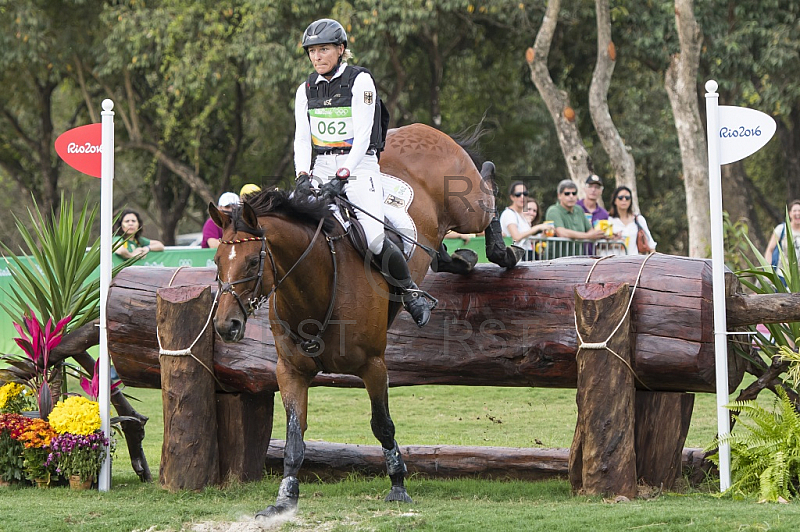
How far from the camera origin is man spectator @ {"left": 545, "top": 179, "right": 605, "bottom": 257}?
1053 cm

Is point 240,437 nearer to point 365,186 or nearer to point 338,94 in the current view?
point 365,186

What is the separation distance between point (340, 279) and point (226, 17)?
1622 cm

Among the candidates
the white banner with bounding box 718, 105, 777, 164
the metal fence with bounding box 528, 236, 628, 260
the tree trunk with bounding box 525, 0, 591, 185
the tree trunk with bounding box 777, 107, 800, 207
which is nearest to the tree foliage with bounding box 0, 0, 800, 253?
the tree trunk with bounding box 777, 107, 800, 207

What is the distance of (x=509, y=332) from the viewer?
6.61m

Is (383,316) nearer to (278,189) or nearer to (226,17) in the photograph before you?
(278,189)

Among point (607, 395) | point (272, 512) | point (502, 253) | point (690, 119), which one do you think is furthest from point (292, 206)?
point (690, 119)

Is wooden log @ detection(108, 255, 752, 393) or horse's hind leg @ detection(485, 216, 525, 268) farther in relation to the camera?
horse's hind leg @ detection(485, 216, 525, 268)

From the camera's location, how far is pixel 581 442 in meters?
6.19

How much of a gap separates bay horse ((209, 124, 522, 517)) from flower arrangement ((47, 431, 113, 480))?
1.77 meters

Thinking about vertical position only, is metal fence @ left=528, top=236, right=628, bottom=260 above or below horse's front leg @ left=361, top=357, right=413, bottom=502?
above

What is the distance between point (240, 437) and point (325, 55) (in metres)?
2.78

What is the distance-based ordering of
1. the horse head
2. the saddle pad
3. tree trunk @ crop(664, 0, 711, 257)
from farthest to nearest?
tree trunk @ crop(664, 0, 711, 257)
the saddle pad
the horse head

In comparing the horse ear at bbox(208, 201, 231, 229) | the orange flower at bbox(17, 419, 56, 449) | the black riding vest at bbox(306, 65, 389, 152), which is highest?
the black riding vest at bbox(306, 65, 389, 152)

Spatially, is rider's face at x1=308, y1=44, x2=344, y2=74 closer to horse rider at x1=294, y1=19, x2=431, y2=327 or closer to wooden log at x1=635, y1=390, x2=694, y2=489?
horse rider at x1=294, y1=19, x2=431, y2=327
